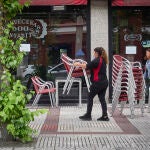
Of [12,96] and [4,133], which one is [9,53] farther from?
[4,133]

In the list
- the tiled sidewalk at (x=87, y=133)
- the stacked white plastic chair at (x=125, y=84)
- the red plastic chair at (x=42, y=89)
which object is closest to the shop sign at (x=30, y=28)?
the red plastic chair at (x=42, y=89)

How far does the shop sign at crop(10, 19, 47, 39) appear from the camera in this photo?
16.6 m

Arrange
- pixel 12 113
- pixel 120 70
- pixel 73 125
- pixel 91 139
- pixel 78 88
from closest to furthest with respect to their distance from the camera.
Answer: pixel 12 113 → pixel 91 139 → pixel 73 125 → pixel 120 70 → pixel 78 88

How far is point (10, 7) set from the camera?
32.8 ft

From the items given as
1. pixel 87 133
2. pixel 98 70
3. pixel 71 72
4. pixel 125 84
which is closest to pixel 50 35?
pixel 71 72

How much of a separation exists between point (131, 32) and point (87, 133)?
257 inches

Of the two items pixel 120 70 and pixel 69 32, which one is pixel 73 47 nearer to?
pixel 69 32

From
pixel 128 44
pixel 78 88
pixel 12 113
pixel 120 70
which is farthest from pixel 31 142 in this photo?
pixel 128 44

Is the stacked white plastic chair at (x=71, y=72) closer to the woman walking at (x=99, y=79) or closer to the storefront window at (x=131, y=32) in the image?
the storefront window at (x=131, y=32)

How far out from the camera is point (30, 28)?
1659 centimetres

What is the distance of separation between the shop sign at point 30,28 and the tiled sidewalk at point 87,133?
134 inches

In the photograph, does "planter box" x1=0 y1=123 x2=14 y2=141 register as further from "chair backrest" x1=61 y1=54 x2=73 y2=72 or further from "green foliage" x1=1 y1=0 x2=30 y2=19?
"chair backrest" x1=61 y1=54 x2=73 y2=72

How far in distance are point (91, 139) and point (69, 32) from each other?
268 inches

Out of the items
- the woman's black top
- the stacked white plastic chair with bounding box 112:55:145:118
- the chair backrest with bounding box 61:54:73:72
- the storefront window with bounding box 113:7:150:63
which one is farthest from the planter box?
the storefront window with bounding box 113:7:150:63
